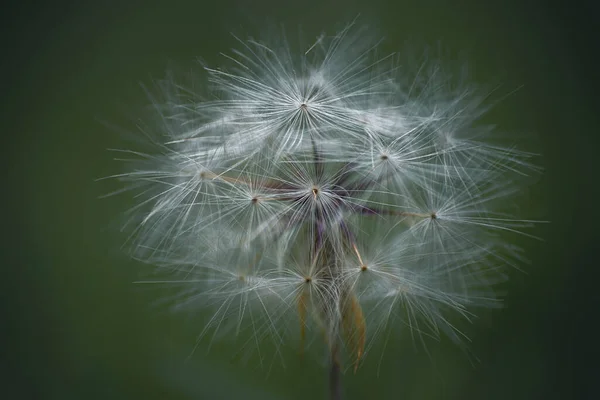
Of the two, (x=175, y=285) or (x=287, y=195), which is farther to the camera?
(x=175, y=285)

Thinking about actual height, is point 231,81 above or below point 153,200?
above

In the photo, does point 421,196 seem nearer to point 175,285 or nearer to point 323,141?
point 323,141

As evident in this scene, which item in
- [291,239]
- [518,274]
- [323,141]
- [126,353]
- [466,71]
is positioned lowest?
[126,353]

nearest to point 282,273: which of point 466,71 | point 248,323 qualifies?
point 248,323

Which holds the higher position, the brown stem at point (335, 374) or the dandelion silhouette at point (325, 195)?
the dandelion silhouette at point (325, 195)

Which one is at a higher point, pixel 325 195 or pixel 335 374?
pixel 325 195

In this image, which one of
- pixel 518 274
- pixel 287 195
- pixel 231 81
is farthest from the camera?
pixel 518 274

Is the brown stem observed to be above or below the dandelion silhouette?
below

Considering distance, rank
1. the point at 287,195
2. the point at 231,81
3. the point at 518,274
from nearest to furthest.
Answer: the point at 287,195, the point at 231,81, the point at 518,274
